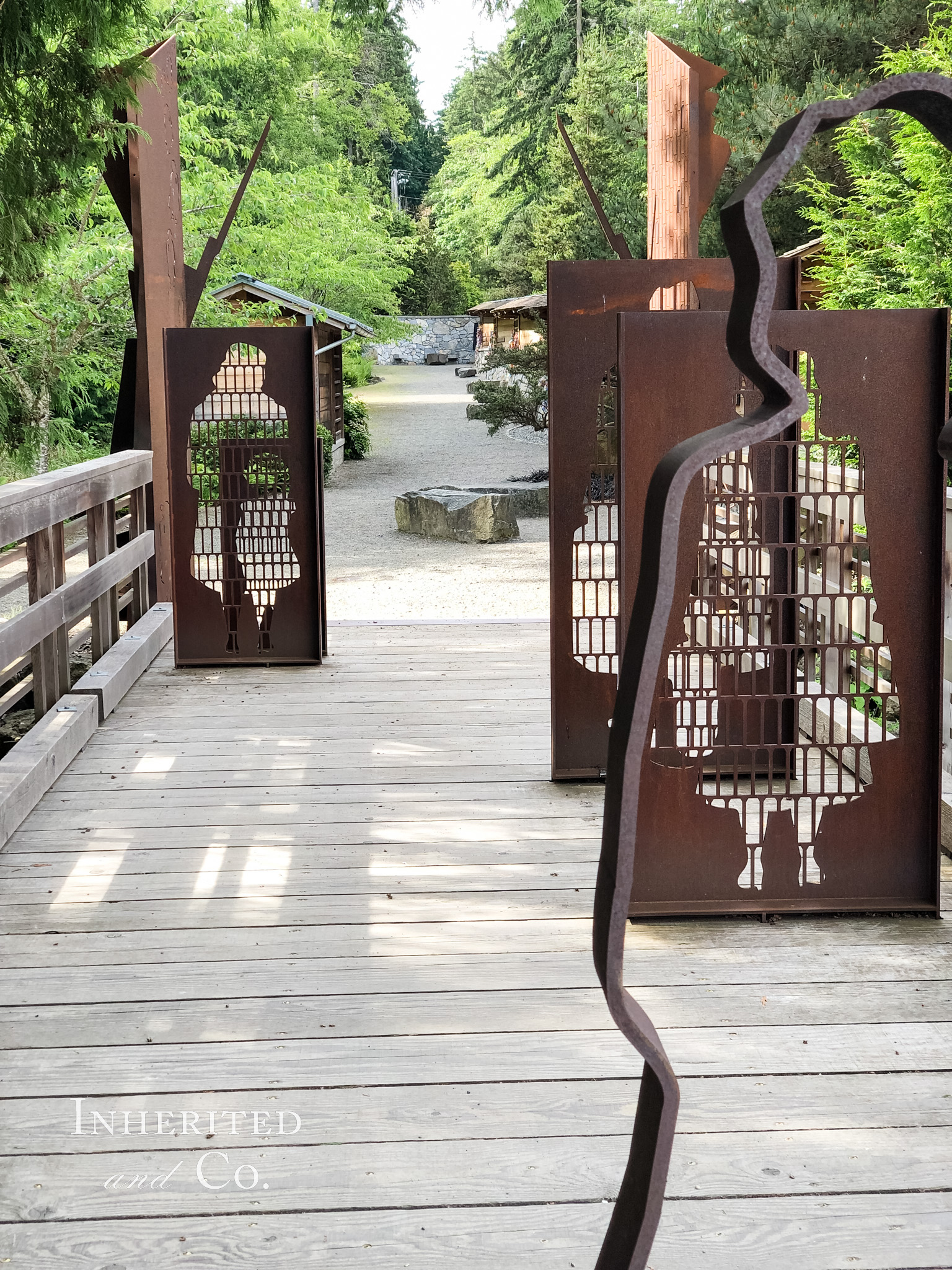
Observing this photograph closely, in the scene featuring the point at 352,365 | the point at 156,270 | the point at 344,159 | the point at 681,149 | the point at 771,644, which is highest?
the point at 344,159

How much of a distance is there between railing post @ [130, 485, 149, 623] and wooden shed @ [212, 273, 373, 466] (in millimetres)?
10868

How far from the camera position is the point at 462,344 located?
43.9 m

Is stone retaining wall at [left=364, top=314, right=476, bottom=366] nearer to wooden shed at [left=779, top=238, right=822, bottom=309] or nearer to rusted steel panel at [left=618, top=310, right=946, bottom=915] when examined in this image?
wooden shed at [left=779, top=238, right=822, bottom=309]

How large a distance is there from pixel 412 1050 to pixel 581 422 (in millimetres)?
2158

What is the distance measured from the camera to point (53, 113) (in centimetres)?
466

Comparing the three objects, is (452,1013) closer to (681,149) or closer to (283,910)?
(283,910)

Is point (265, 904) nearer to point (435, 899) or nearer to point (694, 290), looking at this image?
point (435, 899)

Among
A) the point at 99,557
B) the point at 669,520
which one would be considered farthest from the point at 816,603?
the point at 99,557

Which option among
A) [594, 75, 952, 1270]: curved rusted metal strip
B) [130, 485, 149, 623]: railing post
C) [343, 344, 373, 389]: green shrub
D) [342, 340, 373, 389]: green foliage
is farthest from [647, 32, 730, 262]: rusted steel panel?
[343, 344, 373, 389]: green shrub

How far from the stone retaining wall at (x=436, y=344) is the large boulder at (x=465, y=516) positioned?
30.7 metres

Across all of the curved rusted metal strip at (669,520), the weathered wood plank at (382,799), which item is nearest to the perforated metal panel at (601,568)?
the weathered wood plank at (382,799)


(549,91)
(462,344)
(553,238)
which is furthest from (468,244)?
(553,238)

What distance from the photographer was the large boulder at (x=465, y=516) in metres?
13.1

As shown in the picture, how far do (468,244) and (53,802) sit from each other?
140ft
